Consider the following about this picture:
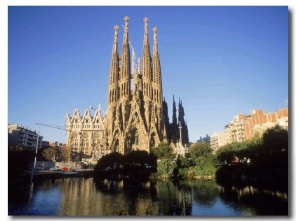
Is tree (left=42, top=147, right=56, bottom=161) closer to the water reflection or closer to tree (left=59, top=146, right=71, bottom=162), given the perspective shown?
tree (left=59, top=146, right=71, bottom=162)

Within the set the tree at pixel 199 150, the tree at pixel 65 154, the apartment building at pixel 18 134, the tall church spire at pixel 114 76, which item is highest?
the tall church spire at pixel 114 76

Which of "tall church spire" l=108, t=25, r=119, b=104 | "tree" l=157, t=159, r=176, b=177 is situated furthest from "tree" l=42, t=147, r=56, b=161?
"tree" l=157, t=159, r=176, b=177

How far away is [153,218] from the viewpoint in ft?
26.1

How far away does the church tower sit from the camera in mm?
29828

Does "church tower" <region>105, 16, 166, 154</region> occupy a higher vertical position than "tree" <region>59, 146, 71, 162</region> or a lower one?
higher

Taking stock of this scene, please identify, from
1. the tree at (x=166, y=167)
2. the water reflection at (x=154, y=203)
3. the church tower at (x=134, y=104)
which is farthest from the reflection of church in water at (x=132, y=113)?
the water reflection at (x=154, y=203)

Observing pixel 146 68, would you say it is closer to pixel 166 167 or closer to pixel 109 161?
pixel 109 161

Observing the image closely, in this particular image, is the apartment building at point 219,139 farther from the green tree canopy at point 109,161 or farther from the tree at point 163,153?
the green tree canopy at point 109,161

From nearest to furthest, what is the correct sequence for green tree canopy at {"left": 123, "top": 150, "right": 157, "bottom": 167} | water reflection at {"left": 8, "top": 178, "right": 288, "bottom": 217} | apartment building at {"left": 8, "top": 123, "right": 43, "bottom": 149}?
water reflection at {"left": 8, "top": 178, "right": 288, "bottom": 217} → apartment building at {"left": 8, "top": 123, "right": 43, "bottom": 149} → green tree canopy at {"left": 123, "top": 150, "right": 157, "bottom": 167}

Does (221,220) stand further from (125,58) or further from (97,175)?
(125,58)

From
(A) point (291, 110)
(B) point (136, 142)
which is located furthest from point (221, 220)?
(B) point (136, 142)

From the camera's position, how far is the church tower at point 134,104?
97.9 feet

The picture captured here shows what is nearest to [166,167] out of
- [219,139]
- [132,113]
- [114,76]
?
[132,113]
